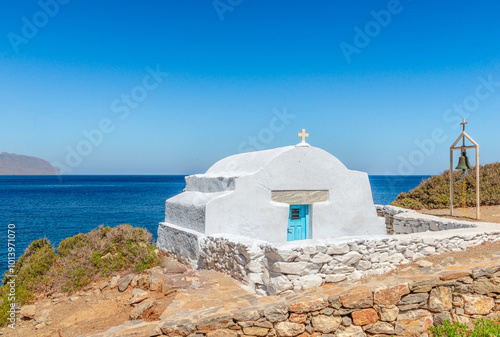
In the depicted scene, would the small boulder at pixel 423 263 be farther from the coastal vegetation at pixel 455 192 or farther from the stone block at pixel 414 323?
the coastal vegetation at pixel 455 192

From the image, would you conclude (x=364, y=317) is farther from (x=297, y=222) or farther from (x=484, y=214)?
(x=484, y=214)

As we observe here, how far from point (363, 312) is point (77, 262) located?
7.82 m

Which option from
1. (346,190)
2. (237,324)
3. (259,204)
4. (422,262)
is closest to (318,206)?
(346,190)

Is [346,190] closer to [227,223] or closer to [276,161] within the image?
[276,161]

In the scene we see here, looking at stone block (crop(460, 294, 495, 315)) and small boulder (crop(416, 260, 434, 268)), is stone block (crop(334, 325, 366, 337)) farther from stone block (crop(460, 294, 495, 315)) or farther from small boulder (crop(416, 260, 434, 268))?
small boulder (crop(416, 260, 434, 268))

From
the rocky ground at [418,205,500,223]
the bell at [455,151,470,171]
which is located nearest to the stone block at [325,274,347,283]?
the bell at [455,151,470,171]

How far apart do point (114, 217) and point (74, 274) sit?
84.6 ft

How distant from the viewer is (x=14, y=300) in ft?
27.4

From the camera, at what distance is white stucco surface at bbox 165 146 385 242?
31.0 feet

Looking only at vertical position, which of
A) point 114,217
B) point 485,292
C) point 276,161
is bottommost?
point 114,217

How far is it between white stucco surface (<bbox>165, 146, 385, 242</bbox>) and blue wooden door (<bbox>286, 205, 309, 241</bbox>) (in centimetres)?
20

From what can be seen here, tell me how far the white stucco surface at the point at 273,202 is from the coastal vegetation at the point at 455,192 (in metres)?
7.77

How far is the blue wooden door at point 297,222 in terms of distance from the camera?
397 inches

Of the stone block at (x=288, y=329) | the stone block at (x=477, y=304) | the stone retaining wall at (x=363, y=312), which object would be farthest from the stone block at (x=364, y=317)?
the stone block at (x=477, y=304)
